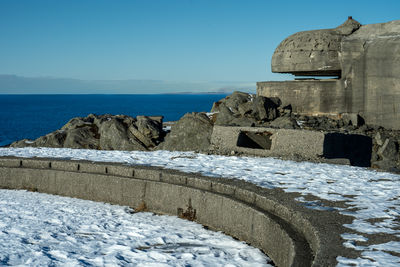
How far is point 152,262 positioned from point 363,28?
40.1ft

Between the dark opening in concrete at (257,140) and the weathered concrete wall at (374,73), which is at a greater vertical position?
the weathered concrete wall at (374,73)

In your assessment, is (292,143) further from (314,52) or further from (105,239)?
(314,52)

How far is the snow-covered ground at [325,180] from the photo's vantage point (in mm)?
4305

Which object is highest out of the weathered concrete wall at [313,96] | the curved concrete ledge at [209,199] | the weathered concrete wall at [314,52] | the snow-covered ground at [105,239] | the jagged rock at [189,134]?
the weathered concrete wall at [314,52]

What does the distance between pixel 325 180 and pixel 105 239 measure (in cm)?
329

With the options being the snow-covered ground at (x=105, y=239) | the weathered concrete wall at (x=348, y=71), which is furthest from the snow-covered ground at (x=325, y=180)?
the weathered concrete wall at (x=348, y=71)

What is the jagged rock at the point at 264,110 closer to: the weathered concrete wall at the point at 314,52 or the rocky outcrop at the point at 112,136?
the weathered concrete wall at the point at 314,52

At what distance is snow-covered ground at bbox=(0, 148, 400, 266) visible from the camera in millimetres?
4305

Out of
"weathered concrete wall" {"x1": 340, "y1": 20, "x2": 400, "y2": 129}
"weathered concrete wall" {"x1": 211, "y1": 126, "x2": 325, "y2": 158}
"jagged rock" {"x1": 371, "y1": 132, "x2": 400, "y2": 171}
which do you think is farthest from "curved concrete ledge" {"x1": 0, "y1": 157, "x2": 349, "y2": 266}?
"weathered concrete wall" {"x1": 340, "y1": 20, "x2": 400, "y2": 129}

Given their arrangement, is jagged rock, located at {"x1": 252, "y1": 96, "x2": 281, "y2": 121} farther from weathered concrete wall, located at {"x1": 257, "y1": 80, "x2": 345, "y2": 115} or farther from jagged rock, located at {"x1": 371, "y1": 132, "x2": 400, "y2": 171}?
jagged rock, located at {"x1": 371, "y1": 132, "x2": 400, "y2": 171}

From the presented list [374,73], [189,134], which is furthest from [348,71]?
[189,134]

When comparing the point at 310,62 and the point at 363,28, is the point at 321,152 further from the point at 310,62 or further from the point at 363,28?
the point at 363,28

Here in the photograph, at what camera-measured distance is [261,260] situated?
517 cm

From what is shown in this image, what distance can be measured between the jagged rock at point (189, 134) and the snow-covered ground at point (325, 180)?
181cm
